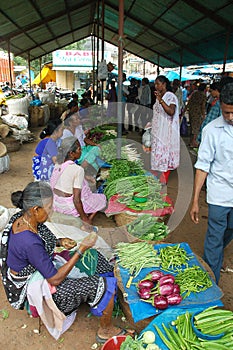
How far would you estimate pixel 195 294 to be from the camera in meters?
2.11

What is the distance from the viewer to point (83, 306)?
2518 millimetres

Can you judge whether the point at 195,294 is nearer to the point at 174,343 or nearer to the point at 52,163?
the point at 174,343

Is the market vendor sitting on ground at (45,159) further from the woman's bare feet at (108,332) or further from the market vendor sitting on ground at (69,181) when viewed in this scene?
the woman's bare feet at (108,332)

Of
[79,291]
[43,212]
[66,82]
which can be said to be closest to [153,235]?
[79,291]

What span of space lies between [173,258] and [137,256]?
0.28 m

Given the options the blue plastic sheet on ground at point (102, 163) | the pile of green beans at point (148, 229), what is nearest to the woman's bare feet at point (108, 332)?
the pile of green beans at point (148, 229)

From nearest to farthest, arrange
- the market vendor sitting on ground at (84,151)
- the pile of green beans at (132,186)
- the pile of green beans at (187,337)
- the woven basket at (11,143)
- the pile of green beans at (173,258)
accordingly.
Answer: the pile of green beans at (187,337) < the pile of green beans at (173,258) < the pile of green beans at (132,186) < the market vendor sitting on ground at (84,151) < the woven basket at (11,143)

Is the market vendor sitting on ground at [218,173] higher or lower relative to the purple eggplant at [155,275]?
higher

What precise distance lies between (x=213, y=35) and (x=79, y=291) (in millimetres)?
7625

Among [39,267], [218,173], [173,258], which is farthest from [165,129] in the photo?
[39,267]

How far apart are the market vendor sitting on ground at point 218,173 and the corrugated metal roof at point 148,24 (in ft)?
10.5

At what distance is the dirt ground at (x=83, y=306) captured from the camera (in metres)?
2.19

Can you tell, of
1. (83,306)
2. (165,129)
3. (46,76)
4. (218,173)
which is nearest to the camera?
(218,173)

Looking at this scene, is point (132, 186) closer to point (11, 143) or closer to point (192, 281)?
point (192, 281)
